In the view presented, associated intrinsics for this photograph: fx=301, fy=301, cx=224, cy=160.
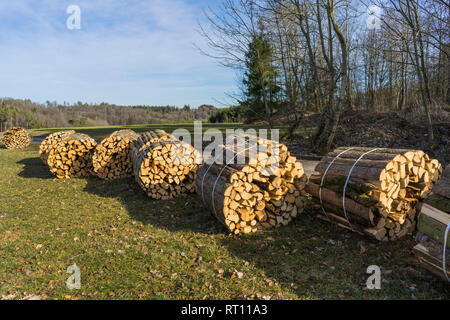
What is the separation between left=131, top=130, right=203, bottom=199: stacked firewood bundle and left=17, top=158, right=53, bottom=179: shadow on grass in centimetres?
601

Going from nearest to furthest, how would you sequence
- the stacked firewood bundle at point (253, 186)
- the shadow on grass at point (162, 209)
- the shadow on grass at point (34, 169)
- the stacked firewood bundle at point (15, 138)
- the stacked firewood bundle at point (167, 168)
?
the stacked firewood bundle at point (253, 186) < the shadow on grass at point (162, 209) < the stacked firewood bundle at point (167, 168) < the shadow on grass at point (34, 169) < the stacked firewood bundle at point (15, 138)

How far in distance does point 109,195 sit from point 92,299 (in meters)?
→ 5.38

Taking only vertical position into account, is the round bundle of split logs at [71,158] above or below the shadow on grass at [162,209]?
above

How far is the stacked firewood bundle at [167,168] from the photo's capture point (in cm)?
816

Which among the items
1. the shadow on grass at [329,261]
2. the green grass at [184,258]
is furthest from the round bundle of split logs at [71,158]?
the shadow on grass at [329,261]

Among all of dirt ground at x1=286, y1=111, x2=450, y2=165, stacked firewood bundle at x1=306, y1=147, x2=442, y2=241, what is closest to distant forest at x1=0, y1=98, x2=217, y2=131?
dirt ground at x1=286, y1=111, x2=450, y2=165

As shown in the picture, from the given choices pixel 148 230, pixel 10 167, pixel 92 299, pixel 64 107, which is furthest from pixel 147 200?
pixel 64 107

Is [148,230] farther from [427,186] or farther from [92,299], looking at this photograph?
[427,186]

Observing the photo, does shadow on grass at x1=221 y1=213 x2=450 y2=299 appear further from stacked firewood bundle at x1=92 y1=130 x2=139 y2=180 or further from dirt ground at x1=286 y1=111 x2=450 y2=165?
dirt ground at x1=286 y1=111 x2=450 y2=165

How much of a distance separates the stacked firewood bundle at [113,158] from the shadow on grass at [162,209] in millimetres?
682

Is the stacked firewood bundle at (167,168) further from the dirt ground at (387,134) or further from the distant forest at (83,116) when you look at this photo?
the distant forest at (83,116)

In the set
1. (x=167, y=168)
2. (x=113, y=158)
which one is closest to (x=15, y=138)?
(x=113, y=158)

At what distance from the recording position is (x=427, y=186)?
17.9 ft

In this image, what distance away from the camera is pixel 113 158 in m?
10.7
